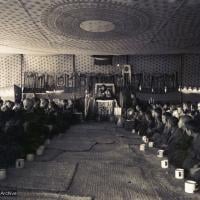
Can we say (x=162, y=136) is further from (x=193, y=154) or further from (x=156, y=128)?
(x=193, y=154)

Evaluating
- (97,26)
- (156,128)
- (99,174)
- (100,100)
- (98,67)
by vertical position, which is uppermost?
(97,26)

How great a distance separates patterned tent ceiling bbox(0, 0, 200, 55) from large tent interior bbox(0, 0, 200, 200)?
24 millimetres

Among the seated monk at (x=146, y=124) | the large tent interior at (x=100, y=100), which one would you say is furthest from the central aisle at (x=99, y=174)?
the seated monk at (x=146, y=124)

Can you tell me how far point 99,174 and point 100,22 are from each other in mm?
4104

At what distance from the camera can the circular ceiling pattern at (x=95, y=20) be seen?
7.20m

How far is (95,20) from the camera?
8.50 m

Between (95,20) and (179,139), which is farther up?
(95,20)

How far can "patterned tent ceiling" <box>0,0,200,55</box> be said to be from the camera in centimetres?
709

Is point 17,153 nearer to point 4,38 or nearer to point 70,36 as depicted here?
point 70,36

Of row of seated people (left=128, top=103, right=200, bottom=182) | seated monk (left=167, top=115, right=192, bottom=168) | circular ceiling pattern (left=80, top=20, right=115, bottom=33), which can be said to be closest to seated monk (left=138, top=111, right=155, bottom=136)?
row of seated people (left=128, top=103, right=200, bottom=182)

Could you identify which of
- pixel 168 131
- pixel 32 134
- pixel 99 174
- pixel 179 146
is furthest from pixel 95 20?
pixel 99 174

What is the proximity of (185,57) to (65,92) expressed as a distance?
19.4 feet

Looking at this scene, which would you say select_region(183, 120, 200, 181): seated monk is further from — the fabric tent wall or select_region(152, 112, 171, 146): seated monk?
the fabric tent wall

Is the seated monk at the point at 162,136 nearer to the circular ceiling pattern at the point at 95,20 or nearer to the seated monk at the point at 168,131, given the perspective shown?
the seated monk at the point at 168,131
